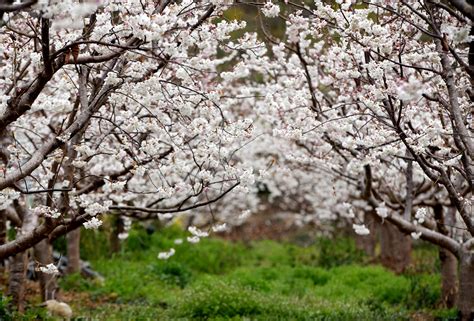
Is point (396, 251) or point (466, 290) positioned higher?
point (396, 251)

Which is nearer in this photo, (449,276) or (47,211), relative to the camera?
(47,211)

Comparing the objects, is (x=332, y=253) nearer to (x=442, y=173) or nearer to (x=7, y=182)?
(x=442, y=173)

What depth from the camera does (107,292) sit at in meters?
10.2

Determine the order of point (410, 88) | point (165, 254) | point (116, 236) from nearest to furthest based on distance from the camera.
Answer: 1. point (410, 88)
2. point (165, 254)
3. point (116, 236)

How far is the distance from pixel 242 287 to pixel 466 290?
3.15 meters

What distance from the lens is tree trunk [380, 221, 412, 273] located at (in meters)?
12.9

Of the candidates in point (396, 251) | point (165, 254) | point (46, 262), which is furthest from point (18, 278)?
point (396, 251)

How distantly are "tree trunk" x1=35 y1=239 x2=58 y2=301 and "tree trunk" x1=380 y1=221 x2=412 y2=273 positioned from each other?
6686 millimetres

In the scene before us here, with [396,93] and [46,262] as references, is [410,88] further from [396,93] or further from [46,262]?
[46,262]

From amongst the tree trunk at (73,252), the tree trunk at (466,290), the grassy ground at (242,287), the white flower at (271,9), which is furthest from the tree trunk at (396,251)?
the white flower at (271,9)

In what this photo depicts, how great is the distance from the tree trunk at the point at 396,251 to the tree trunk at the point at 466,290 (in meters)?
4.75

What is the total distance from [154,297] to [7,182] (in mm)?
5472

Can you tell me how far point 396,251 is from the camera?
13.3 metres

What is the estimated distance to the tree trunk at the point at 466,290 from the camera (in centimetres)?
728
